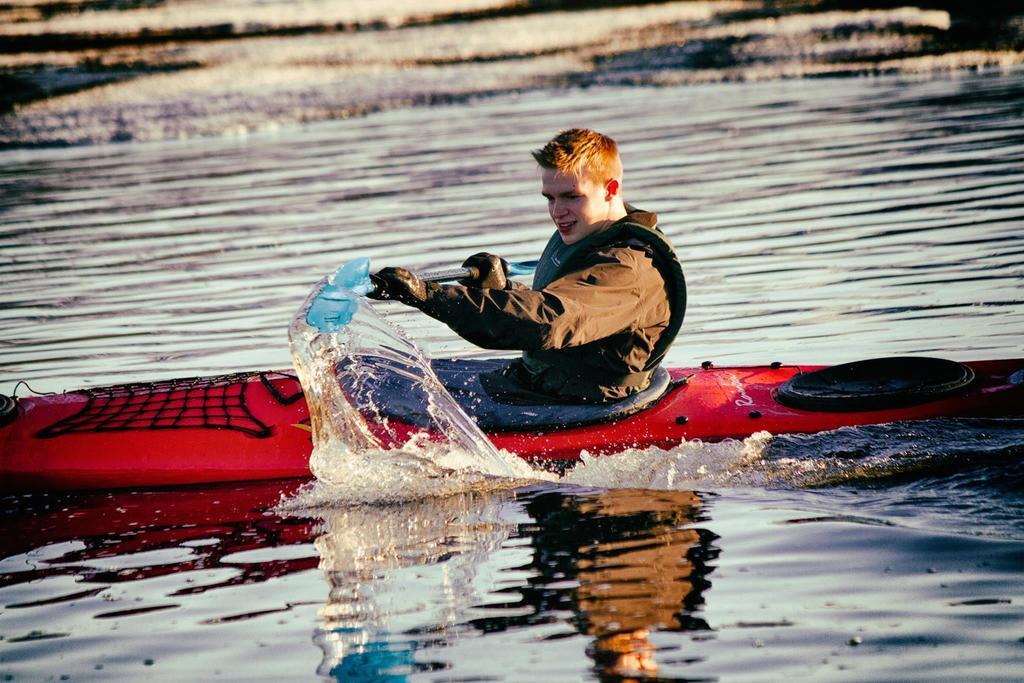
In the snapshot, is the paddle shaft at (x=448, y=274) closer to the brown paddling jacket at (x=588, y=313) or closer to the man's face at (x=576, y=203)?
the brown paddling jacket at (x=588, y=313)

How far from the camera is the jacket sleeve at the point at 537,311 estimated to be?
4625 mm

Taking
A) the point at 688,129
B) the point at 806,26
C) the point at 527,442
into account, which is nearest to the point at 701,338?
the point at 527,442

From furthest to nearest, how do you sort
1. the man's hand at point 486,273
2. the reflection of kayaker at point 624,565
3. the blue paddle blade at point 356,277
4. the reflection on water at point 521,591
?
the man's hand at point 486,273, the blue paddle blade at point 356,277, the reflection of kayaker at point 624,565, the reflection on water at point 521,591

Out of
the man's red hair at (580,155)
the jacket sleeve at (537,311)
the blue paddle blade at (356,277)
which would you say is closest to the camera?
the jacket sleeve at (537,311)

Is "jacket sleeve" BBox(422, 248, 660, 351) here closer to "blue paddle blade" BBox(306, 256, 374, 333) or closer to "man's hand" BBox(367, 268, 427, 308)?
"man's hand" BBox(367, 268, 427, 308)

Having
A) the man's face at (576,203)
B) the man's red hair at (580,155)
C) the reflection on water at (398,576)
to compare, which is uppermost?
the man's red hair at (580,155)

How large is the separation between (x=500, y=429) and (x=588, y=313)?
0.94 meters

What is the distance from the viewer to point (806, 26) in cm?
2986

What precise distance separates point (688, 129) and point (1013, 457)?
14691 mm

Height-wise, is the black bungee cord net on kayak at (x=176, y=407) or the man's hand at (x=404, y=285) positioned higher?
the man's hand at (x=404, y=285)

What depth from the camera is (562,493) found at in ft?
17.3

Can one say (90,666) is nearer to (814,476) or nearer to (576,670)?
(576,670)

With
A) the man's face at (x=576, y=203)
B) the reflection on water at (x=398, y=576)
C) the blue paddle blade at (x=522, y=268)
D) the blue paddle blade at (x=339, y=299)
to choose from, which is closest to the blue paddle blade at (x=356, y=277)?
the blue paddle blade at (x=339, y=299)

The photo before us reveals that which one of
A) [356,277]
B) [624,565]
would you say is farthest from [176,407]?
[624,565]
